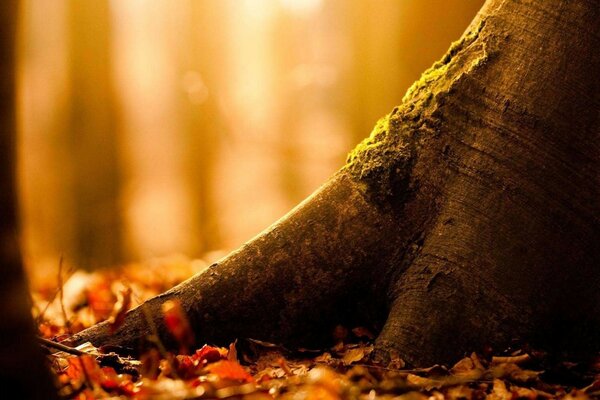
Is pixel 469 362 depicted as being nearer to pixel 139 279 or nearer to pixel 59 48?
pixel 139 279

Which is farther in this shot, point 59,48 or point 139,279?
point 59,48

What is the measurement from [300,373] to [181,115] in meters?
6.70

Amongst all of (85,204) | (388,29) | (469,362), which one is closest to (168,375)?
(469,362)

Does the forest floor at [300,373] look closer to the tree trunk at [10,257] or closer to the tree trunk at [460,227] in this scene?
the tree trunk at [460,227]

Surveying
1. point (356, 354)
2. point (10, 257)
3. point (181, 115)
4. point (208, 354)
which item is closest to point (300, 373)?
point (356, 354)

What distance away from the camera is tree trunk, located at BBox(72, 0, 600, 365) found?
1.90 meters

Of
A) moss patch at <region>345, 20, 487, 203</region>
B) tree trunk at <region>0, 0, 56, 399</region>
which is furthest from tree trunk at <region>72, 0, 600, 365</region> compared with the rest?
tree trunk at <region>0, 0, 56, 399</region>

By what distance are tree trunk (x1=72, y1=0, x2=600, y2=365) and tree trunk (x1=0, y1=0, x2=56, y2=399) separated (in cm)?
104

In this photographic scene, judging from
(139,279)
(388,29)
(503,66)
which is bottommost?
(503,66)

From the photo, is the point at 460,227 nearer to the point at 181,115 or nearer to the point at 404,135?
the point at 404,135

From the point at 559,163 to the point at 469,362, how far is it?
73cm

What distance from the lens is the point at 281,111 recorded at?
27.0 ft

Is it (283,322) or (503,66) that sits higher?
(503,66)

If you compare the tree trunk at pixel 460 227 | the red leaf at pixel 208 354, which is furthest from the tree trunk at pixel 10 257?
the tree trunk at pixel 460 227
